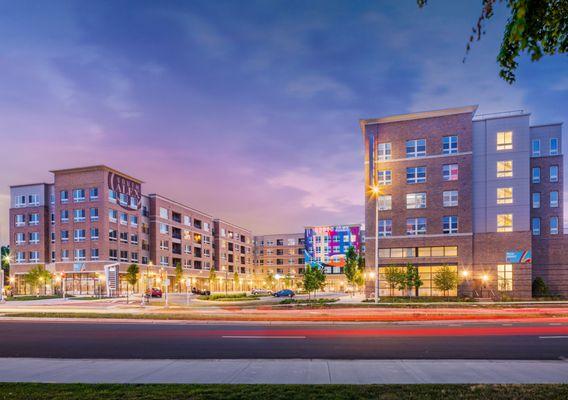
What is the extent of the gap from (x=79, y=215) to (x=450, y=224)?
63.3 meters

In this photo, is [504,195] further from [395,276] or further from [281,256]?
[281,256]

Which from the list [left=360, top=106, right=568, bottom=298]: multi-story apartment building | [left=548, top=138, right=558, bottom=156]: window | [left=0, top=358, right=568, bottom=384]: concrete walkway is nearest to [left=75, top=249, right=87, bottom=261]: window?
[left=360, top=106, right=568, bottom=298]: multi-story apartment building

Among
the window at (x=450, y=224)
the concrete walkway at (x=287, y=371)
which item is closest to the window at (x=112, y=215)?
the window at (x=450, y=224)

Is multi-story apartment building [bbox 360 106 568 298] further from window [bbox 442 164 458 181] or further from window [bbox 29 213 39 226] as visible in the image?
window [bbox 29 213 39 226]

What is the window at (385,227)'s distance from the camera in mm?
53625

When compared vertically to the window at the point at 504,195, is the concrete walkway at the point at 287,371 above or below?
below

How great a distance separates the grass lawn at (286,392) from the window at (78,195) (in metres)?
73.9

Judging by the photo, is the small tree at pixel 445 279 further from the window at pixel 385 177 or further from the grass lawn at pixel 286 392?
the grass lawn at pixel 286 392

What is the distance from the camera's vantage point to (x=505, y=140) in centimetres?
5012

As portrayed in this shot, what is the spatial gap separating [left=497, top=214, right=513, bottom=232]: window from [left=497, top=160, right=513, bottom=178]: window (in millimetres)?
4896

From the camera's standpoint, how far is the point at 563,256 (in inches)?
2028

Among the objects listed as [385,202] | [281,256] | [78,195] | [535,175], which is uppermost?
[535,175]

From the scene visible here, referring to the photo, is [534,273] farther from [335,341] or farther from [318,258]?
[318,258]

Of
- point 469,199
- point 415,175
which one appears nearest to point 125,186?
point 415,175
